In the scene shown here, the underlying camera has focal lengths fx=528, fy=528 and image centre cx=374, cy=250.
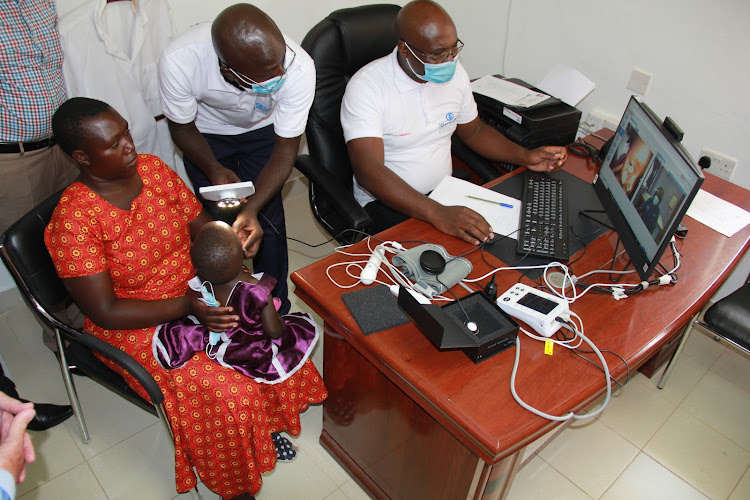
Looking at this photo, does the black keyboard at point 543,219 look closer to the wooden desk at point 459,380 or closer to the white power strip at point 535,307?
the wooden desk at point 459,380

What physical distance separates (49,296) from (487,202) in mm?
1356

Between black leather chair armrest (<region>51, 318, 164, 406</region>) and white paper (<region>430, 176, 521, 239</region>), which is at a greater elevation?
white paper (<region>430, 176, 521, 239</region>)

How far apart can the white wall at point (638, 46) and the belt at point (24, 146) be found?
1.69 ft

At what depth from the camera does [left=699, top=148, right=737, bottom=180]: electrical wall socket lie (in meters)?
2.15

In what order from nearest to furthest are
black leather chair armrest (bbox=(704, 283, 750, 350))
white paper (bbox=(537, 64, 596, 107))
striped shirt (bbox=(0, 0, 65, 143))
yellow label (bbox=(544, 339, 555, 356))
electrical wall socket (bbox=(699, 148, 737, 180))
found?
yellow label (bbox=(544, 339, 555, 356)) < striped shirt (bbox=(0, 0, 65, 143)) < black leather chair armrest (bbox=(704, 283, 750, 350)) < electrical wall socket (bbox=(699, 148, 737, 180)) < white paper (bbox=(537, 64, 596, 107))

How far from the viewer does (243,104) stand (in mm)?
1889

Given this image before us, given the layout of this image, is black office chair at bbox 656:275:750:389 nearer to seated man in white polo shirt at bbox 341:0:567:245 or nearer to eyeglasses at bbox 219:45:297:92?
seated man in white polo shirt at bbox 341:0:567:245

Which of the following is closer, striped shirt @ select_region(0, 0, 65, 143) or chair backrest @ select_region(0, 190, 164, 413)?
chair backrest @ select_region(0, 190, 164, 413)

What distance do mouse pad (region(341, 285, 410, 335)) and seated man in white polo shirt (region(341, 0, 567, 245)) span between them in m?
0.37

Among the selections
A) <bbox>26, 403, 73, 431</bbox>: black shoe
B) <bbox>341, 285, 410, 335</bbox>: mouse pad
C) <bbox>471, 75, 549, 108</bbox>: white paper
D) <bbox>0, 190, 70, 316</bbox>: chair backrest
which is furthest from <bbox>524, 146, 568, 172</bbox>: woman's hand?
<bbox>26, 403, 73, 431</bbox>: black shoe

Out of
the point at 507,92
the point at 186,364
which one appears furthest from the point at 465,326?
the point at 507,92

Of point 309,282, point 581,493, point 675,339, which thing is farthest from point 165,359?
point 675,339

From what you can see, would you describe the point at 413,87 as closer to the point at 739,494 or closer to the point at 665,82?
the point at 665,82

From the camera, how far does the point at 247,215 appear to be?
1.74m
